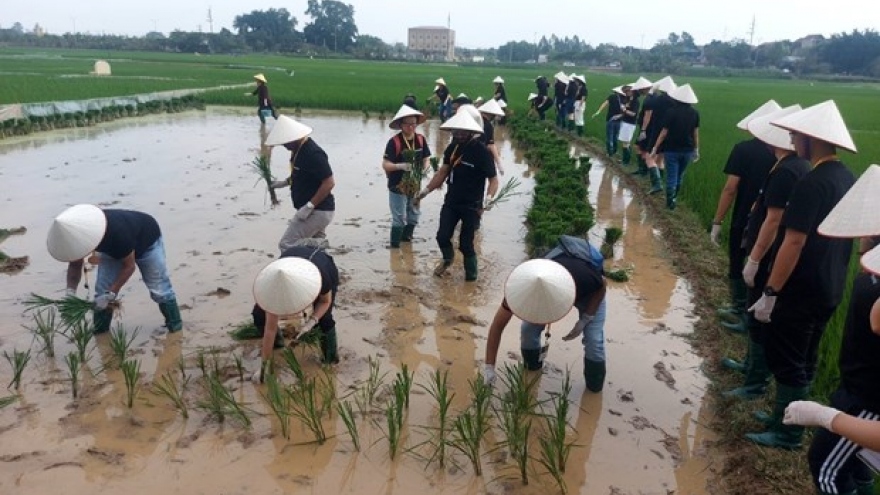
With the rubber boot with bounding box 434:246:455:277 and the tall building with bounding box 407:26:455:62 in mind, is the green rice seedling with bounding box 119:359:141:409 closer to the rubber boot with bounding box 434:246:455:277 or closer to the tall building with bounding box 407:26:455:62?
the rubber boot with bounding box 434:246:455:277

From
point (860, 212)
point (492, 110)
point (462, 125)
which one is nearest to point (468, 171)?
point (462, 125)

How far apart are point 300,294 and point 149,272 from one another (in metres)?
1.66

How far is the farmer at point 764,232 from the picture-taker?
3.36 meters

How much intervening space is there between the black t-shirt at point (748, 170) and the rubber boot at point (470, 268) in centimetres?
222

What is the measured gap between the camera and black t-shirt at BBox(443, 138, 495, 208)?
17.4ft

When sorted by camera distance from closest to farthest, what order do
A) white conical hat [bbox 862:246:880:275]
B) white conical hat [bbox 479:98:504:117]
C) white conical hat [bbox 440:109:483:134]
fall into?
1. white conical hat [bbox 862:246:880:275]
2. white conical hat [bbox 440:109:483:134]
3. white conical hat [bbox 479:98:504:117]

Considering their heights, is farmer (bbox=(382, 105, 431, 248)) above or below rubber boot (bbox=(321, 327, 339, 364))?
above

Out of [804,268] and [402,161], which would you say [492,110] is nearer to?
[402,161]

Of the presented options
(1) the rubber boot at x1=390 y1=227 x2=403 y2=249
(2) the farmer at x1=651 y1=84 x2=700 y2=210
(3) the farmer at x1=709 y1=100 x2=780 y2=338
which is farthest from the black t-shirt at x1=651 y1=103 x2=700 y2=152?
(1) the rubber boot at x1=390 y1=227 x2=403 y2=249

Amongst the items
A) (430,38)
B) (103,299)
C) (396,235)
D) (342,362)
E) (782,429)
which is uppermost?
(430,38)

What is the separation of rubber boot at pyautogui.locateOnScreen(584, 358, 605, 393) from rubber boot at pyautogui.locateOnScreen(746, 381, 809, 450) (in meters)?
0.87

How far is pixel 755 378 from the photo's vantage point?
3.71 meters

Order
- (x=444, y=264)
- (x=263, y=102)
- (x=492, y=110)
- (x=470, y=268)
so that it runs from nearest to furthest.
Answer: (x=470, y=268) < (x=444, y=264) < (x=492, y=110) < (x=263, y=102)

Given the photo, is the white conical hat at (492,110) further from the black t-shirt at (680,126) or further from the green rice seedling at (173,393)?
the green rice seedling at (173,393)
